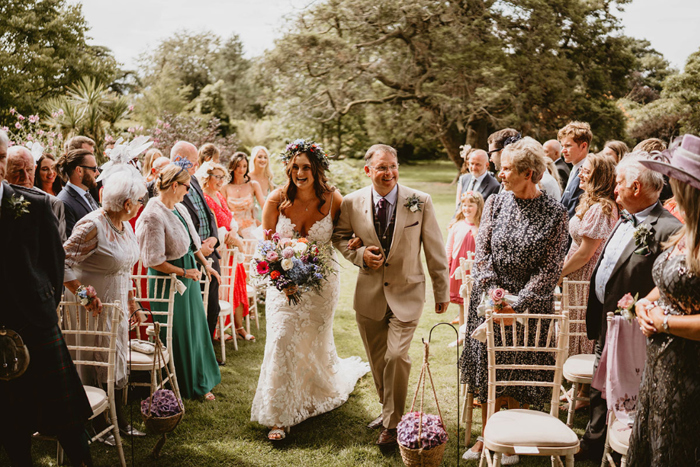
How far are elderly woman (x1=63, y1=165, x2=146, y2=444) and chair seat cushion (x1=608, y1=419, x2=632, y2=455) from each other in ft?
11.2

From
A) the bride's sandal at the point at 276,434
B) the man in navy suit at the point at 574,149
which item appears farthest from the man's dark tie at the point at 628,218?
the bride's sandal at the point at 276,434

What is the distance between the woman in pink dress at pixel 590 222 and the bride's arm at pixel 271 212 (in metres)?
2.52

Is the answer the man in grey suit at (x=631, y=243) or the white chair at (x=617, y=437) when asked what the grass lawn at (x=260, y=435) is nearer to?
the white chair at (x=617, y=437)

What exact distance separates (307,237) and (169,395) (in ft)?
5.18

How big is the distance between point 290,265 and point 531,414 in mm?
1935

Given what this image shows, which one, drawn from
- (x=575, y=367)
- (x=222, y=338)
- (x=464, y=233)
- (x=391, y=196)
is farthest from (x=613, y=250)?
(x=222, y=338)

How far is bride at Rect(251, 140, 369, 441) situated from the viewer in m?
4.51

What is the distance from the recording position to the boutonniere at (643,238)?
138 inches

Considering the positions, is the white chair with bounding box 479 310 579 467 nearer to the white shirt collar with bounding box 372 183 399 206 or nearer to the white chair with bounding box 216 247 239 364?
the white shirt collar with bounding box 372 183 399 206

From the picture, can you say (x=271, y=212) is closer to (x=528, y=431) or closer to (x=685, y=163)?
(x=528, y=431)

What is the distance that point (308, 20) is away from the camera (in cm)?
2053

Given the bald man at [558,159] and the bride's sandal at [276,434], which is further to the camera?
the bald man at [558,159]

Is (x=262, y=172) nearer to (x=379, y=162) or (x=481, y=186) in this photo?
(x=481, y=186)

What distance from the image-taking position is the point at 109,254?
415 cm
